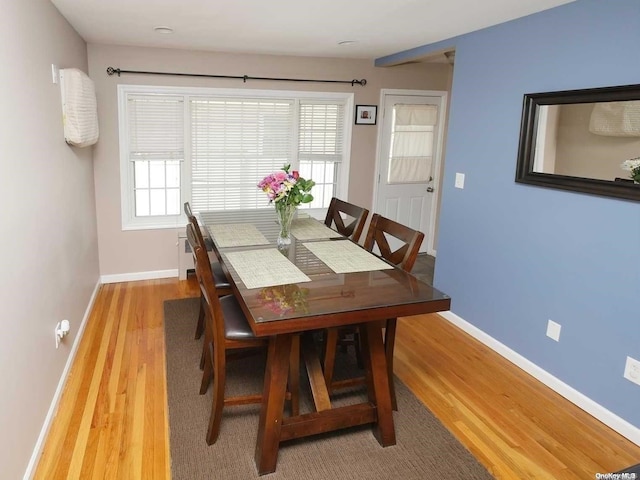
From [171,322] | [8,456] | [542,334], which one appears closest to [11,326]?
[8,456]

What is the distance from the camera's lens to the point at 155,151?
449cm

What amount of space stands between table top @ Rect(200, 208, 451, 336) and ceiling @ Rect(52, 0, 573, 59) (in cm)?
148

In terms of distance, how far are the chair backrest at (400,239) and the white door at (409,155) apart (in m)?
2.42

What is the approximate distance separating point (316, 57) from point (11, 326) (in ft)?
12.5

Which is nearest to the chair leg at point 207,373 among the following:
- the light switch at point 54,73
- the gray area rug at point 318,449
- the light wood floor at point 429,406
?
the gray area rug at point 318,449

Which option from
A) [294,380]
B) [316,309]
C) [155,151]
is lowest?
[294,380]

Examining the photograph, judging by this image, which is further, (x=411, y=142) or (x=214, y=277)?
(x=411, y=142)

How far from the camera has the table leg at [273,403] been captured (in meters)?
2.05

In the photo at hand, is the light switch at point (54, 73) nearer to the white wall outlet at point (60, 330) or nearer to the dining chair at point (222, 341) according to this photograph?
the dining chair at point (222, 341)

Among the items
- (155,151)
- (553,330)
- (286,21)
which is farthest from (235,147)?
(553,330)

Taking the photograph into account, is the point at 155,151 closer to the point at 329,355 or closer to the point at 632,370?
the point at 329,355

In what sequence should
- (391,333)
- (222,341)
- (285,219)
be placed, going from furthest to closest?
(285,219) → (391,333) → (222,341)

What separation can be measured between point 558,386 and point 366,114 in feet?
10.7

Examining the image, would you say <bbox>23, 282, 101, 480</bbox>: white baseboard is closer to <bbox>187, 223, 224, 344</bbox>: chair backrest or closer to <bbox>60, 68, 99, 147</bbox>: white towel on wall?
<bbox>187, 223, 224, 344</bbox>: chair backrest
